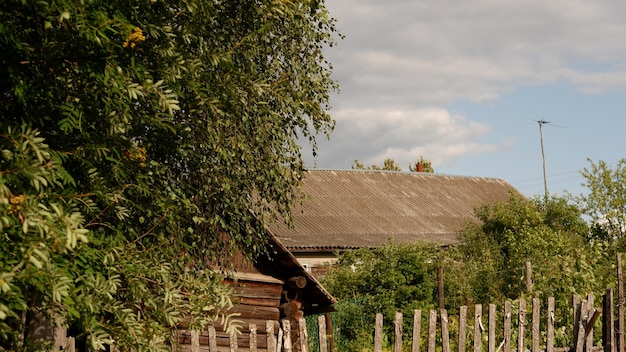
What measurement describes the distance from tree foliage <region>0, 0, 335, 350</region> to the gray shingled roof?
64.9 feet

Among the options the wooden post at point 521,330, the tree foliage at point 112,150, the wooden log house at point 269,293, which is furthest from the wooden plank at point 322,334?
the wooden log house at point 269,293

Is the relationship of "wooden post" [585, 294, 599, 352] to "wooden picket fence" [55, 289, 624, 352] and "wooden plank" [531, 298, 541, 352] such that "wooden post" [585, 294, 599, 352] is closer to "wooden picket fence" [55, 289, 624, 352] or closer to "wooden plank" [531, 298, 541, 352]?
"wooden picket fence" [55, 289, 624, 352]

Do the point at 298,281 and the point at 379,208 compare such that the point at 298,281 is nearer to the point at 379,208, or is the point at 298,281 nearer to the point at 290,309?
the point at 290,309

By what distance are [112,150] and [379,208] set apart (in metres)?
29.3

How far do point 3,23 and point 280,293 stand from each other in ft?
31.1

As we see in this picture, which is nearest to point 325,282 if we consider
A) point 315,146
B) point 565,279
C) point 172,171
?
point 565,279

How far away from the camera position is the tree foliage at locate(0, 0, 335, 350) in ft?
16.9

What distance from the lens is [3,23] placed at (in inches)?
223

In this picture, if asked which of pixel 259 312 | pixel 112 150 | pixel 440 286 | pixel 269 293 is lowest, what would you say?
pixel 259 312

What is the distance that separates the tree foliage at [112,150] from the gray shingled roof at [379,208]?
19792 millimetres

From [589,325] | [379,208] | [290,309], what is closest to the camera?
[589,325]

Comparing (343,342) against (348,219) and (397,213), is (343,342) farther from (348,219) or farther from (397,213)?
(397,213)

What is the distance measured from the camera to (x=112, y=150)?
6488 mm

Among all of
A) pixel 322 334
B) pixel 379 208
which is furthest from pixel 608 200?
pixel 322 334
